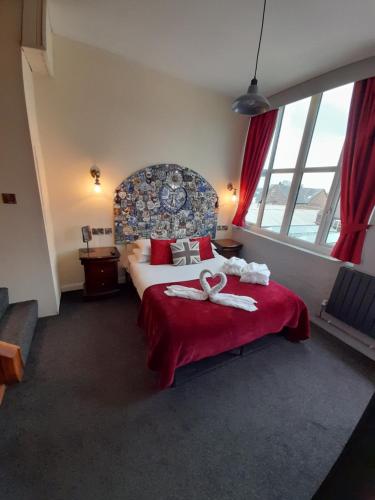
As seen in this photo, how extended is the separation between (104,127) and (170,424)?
3109mm

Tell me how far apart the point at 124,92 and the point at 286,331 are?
136 inches

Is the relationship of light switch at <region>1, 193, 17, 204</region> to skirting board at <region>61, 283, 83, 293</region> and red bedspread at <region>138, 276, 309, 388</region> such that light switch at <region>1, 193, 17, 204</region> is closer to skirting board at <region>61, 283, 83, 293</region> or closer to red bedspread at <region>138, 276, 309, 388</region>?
skirting board at <region>61, 283, 83, 293</region>

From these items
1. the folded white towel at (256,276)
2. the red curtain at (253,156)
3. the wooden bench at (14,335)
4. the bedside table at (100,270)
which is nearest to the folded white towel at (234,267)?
the folded white towel at (256,276)

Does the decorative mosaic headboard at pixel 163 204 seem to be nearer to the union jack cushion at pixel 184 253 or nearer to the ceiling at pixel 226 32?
the union jack cushion at pixel 184 253

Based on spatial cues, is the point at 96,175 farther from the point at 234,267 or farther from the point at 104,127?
the point at 234,267

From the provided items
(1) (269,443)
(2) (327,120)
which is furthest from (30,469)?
(2) (327,120)

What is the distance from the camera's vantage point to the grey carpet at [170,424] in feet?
3.65

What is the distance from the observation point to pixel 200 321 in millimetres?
1626

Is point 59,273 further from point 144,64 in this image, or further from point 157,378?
point 144,64

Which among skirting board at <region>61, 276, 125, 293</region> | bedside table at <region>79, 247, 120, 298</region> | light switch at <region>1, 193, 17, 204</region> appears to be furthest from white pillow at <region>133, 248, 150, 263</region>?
light switch at <region>1, 193, 17, 204</region>

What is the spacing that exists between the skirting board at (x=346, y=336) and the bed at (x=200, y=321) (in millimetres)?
511

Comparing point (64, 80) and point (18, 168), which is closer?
point (18, 168)

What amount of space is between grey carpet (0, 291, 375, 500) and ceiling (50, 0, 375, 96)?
2972mm

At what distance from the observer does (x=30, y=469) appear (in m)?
1.13
